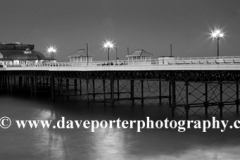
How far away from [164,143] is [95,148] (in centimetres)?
550

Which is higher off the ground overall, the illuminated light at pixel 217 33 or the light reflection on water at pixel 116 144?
the illuminated light at pixel 217 33

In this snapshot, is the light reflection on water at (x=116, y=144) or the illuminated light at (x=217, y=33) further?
the illuminated light at (x=217, y=33)

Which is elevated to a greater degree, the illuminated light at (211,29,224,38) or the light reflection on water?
the illuminated light at (211,29,224,38)

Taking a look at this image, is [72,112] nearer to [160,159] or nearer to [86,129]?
[86,129]

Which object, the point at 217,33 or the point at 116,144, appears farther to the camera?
the point at 217,33

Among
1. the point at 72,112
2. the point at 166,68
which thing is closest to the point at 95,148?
the point at 166,68

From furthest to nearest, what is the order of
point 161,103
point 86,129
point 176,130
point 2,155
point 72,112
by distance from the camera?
1. point 161,103
2. point 72,112
3. point 86,129
4. point 176,130
5. point 2,155

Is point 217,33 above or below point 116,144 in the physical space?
above

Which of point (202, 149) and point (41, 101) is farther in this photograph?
point (41, 101)

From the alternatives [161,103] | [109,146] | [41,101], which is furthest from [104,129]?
[41,101]

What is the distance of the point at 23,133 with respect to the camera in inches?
1494

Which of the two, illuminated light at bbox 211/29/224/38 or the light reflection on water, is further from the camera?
illuminated light at bbox 211/29/224/38

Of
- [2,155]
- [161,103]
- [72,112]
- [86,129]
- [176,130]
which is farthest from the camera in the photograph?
[161,103]

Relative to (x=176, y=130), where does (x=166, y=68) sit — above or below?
above
